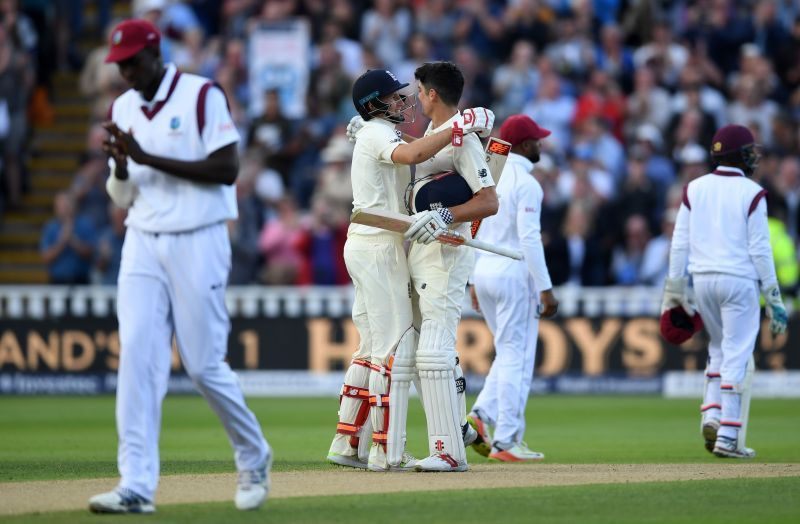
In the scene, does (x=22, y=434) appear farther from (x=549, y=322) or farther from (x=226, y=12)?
(x=226, y=12)

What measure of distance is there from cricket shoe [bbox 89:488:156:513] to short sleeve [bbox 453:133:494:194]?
11.1 ft

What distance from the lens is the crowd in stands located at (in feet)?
71.4

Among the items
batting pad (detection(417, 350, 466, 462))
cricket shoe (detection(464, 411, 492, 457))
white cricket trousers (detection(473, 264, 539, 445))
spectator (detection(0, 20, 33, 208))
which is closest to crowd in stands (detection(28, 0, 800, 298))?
spectator (detection(0, 20, 33, 208))

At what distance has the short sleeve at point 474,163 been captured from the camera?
10.5 m

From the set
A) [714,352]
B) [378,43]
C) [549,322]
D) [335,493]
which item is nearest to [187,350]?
[335,493]

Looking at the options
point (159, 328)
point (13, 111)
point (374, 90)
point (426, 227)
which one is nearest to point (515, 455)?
point (426, 227)

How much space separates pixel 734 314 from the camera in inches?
496

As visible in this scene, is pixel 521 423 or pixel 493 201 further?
pixel 521 423

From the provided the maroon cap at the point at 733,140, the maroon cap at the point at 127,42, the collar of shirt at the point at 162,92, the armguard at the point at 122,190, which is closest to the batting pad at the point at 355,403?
the armguard at the point at 122,190

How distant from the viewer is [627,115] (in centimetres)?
2331

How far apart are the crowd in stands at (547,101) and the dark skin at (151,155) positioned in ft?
40.8

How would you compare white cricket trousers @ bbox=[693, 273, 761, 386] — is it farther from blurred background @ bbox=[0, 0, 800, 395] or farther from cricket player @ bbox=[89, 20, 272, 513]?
blurred background @ bbox=[0, 0, 800, 395]

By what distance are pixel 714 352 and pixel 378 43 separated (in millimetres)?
12598

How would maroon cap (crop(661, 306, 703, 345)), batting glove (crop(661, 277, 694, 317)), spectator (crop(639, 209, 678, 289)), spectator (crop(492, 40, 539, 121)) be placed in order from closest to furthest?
batting glove (crop(661, 277, 694, 317))
maroon cap (crop(661, 306, 703, 345))
spectator (crop(639, 209, 678, 289))
spectator (crop(492, 40, 539, 121))
